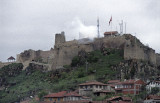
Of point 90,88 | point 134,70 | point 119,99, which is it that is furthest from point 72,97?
Answer: point 134,70

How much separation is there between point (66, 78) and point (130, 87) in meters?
20.6

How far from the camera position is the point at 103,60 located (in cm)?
9681

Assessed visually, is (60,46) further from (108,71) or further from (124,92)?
(124,92)

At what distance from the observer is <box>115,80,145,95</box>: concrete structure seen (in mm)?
75375

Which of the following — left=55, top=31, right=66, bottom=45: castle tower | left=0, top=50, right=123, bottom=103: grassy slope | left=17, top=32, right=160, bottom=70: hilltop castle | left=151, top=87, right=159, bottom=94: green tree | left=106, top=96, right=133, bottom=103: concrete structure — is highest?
left=55, top=31, right=66, bottom=45: castle tower

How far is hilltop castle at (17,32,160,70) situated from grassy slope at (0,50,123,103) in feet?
7.59

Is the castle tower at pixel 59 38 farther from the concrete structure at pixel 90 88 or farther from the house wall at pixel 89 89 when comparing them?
the house wall at pixel 89 89

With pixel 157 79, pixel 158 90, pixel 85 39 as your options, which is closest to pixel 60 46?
pixel 85 39

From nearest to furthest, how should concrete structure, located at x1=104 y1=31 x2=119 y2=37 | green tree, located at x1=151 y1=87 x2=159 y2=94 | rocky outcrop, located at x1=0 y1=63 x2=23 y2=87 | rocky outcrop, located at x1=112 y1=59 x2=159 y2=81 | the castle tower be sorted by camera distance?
green tree, located at x1=151 y1=87 x2=159 y2=94, rocky outcrop, located at x1=112 y1=59 x2=159 y2=81, concrete structure, located at x1=104 y1=31 x2=119 y2=37, rocky outcrop, located at x1=0 y1=63 x2=23 y2=87, the castle tower

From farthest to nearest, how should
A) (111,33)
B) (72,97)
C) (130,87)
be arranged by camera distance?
(111,33) → (130,87) → (72,97)

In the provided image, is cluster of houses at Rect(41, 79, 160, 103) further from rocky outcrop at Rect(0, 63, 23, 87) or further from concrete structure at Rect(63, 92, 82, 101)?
rocky outcrop at Rect(0, 63, 23, 87)

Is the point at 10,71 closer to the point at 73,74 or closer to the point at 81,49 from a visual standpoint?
the point at 81,49

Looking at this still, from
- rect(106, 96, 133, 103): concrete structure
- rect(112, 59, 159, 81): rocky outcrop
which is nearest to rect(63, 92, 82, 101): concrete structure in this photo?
rect(106, 96, 133, 103): concrete structure

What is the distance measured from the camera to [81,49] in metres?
103
